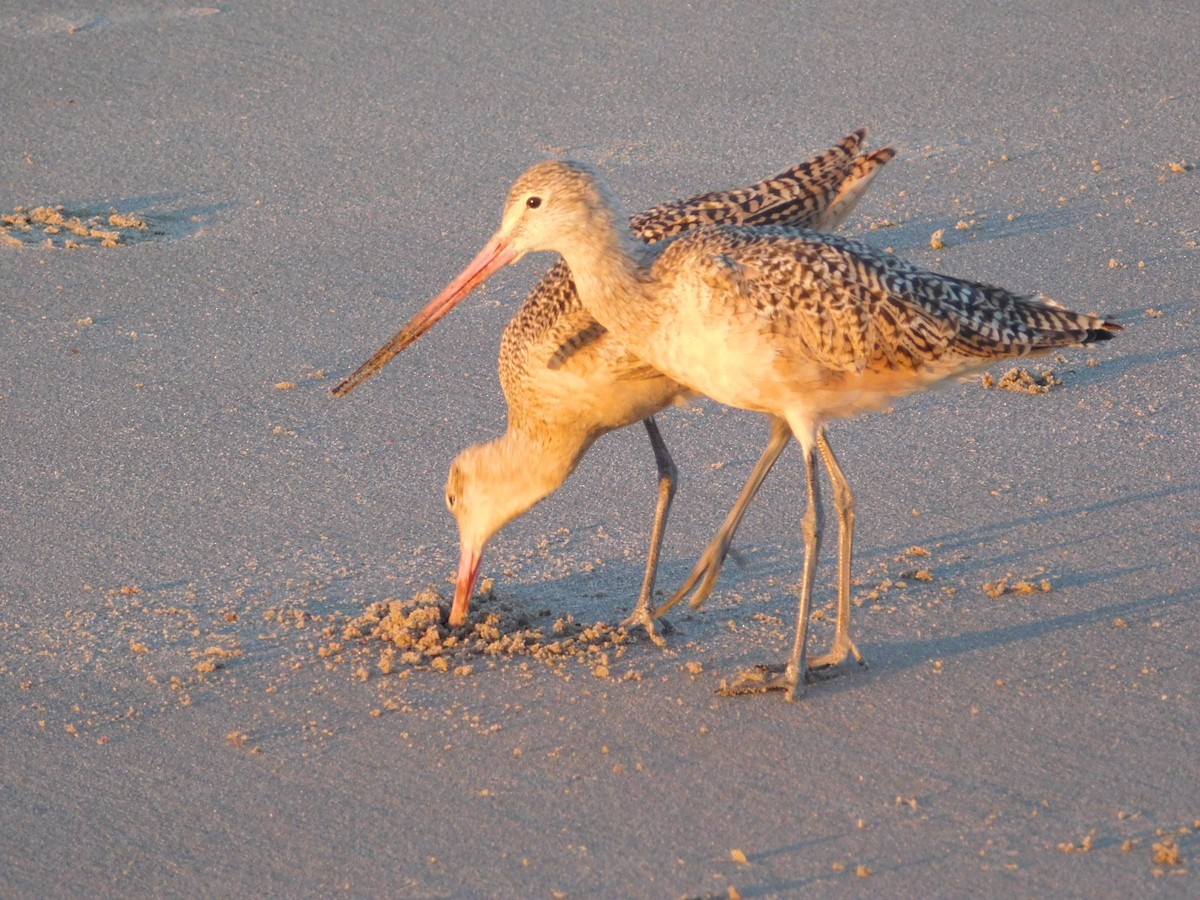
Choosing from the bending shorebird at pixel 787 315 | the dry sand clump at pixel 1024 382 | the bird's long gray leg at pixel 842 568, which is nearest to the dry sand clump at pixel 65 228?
the bending shorebird at pixel 787 315

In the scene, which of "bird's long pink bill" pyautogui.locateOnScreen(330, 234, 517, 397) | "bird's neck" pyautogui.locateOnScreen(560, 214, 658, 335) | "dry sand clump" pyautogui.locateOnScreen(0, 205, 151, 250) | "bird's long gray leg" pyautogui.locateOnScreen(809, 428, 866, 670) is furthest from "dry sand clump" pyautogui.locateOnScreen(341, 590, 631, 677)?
"dry sand clump" pyautogui.locateOnScreen(0, 205, 151, 250)

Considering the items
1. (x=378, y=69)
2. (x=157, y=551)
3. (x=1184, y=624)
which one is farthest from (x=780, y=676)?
(x=378, y=69)

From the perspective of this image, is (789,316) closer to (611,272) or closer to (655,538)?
(611,272)

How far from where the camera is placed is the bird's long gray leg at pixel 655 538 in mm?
5043

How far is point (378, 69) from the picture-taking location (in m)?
9.40

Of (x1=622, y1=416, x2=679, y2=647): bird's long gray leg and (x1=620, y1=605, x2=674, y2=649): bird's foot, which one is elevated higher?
(x1=622, y1=416, x2=679, y2=647): bird's long gray leg

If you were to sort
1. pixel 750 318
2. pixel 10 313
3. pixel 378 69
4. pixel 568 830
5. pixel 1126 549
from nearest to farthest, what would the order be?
pixel 568 830 → pixel 750 318 → pixel 1126 549 → pixel 10 313 → pixel 378 69

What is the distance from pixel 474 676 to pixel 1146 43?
22.4 feet

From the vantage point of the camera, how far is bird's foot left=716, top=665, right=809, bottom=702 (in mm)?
4613

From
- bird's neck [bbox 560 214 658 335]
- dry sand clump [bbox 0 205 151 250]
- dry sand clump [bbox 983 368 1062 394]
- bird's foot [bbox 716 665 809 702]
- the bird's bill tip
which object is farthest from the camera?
dry sand clump [bbox 0 205 151 250]

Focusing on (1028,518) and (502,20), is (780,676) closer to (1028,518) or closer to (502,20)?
(1028,518)

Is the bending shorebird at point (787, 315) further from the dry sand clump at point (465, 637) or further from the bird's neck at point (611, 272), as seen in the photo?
the dry sand clump at point (465, 637)

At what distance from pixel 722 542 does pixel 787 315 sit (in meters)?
0.85

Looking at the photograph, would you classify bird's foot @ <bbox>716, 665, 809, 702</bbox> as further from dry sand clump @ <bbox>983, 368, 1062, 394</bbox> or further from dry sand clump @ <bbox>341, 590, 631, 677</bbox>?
dry sand clump @ <bbox>983, 368, 1062, 394</bbox>
